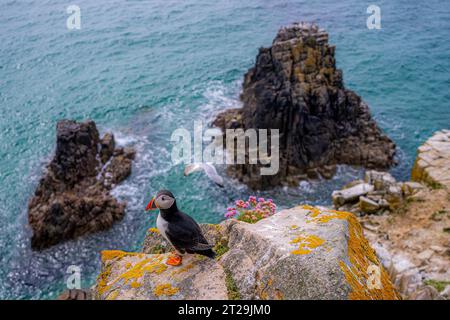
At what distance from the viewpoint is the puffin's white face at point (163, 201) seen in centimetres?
637

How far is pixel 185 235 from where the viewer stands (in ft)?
19.8

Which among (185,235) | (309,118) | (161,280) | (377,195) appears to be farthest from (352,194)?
(161,280)

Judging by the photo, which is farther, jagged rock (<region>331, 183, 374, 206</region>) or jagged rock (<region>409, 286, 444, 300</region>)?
jagged rock (<region>331, 183, 374, 206</region>)

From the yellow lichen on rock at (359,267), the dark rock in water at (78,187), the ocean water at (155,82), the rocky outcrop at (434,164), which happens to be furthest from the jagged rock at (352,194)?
the yellow lichen on rock at (359,267)

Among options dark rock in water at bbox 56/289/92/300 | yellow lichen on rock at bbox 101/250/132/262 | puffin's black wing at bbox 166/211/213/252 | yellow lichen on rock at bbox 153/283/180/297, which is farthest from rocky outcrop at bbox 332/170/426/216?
yellow lichen on rock at bbox 153/283/180/297

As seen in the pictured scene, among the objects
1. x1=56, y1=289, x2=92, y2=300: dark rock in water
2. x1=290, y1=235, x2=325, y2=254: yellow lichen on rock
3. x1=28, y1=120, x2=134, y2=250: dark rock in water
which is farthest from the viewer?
x1=28, y1=120, x2=134, y2=250: dark rock in water

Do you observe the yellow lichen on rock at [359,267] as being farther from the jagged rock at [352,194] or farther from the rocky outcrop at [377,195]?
the jagged rock at [352,194]

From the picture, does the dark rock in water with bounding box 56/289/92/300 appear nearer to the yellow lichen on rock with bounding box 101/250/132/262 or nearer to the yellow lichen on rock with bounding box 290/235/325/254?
the yellow lichen on rock with bounding box 101/250/132/262

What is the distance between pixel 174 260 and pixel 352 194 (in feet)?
61.2

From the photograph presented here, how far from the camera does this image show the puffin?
5941 millimetres

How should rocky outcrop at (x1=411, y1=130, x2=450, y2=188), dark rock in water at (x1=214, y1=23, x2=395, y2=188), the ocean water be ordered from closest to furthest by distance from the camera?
rocky outcrop at (x1=411, y1=130, x2=450, y2=188) < the ocean water < dark rock in water at (x1=214, y1=23, x2=395, y2=188)

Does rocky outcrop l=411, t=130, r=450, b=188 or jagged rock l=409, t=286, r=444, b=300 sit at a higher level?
rocky outcrop l=411, t=130, r=450, b=188

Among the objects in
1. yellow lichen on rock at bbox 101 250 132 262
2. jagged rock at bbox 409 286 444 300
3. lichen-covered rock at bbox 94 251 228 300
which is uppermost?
lichen-covered rock at bbox 94 251 228 300

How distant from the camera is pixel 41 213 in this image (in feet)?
77.3
